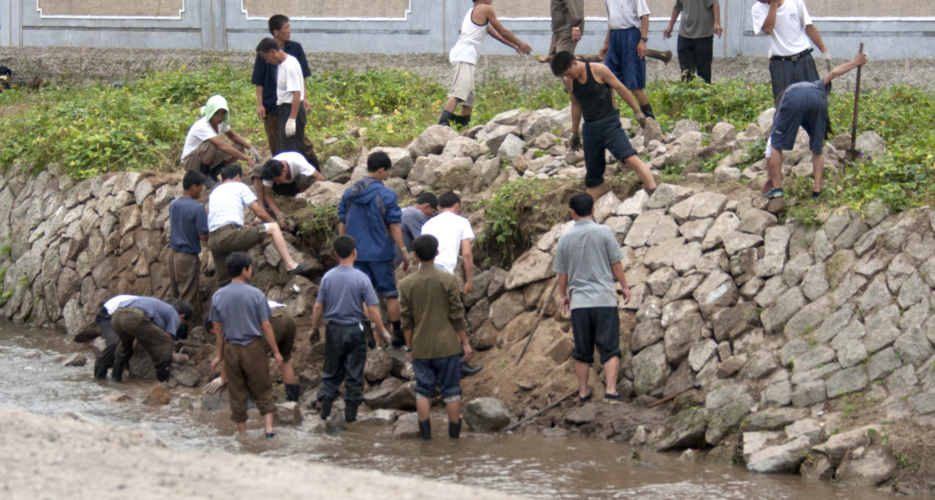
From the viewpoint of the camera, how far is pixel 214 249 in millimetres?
9109

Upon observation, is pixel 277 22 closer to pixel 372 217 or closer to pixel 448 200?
pixel 372 217

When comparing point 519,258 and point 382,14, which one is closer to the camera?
point 519,258

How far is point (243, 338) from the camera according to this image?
7.22 m

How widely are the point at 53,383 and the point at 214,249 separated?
214cm

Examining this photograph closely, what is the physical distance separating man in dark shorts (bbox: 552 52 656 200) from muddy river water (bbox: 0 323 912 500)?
2.72 m

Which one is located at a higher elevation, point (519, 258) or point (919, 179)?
point (919, 179)

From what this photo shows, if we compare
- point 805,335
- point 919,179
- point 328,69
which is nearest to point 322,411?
point 805,335

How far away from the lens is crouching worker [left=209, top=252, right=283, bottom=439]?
23.6 feet

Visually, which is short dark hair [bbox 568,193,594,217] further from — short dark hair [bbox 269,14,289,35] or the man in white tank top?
short dark hair [bbox 269,14,289,35]

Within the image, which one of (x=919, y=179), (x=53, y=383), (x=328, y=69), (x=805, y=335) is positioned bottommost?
(x=53, y=383)

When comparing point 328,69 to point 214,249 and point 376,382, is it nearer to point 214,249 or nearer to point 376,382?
point 214,249

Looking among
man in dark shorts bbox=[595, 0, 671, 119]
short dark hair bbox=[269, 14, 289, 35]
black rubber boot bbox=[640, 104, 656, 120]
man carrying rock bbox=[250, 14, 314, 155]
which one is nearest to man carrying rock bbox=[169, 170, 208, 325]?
man carrying rock bbox=[250, 14, 314, 155]

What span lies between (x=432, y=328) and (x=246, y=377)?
5.14ft

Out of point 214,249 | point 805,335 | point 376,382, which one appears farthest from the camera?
point 214,249
